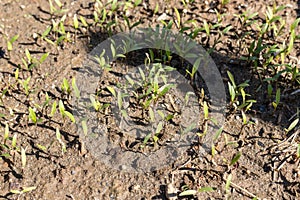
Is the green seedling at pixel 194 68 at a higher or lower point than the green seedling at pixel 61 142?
higher

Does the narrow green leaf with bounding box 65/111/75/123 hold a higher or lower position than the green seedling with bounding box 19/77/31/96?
lower

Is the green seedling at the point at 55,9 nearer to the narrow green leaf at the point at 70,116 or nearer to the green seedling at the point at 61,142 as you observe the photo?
the narrow green leaf at the point at 70,116

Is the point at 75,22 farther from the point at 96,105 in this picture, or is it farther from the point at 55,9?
the point at 96,105

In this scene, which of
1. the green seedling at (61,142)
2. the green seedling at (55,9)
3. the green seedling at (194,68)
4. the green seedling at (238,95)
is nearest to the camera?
the green seedling at (61,142)

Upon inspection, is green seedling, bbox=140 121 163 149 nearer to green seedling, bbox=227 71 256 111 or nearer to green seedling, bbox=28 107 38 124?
green seedling, bbox=227 71 256 111

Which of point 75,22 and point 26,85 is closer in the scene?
point 26,85

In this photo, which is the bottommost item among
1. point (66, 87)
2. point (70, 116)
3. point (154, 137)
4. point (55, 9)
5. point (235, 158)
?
point (235, 158)

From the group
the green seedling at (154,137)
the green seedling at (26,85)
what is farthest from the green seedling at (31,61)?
the green seedling at (154,137)

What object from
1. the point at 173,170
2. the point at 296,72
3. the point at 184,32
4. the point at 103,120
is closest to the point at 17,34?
the point at 103,120

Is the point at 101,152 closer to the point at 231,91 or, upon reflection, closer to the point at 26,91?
the point at 26,91

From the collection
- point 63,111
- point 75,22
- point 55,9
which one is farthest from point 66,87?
point 55,9

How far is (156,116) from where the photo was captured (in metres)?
2.30

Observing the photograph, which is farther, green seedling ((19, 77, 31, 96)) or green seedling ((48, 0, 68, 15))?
green seedling ((48, 0, 68, 15))

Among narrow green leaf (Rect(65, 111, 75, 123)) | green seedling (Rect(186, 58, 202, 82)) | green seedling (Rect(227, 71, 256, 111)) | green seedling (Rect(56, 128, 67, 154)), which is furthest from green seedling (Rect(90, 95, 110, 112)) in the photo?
green seedling (Rect(227, 71, 256, 111))
